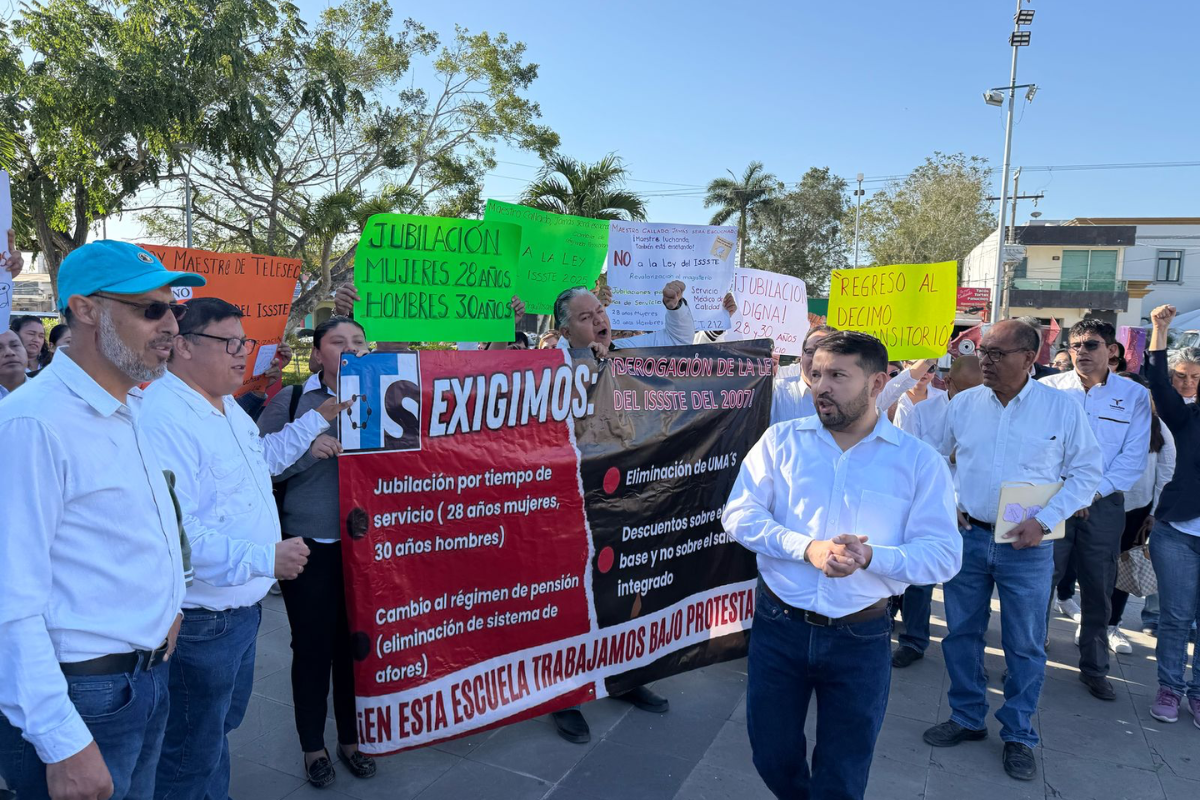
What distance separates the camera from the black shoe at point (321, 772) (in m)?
3.21

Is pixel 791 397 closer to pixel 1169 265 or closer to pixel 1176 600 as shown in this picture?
pixel 1176 600

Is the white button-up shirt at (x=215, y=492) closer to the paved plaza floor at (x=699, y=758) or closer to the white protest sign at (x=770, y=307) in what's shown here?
the paved plaza floor at (x=699, y=758)

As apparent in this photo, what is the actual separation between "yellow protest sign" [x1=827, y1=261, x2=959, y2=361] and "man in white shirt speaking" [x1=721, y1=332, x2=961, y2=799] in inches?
93.6

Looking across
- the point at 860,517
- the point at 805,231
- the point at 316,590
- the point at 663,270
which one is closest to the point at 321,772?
the point at 316,590

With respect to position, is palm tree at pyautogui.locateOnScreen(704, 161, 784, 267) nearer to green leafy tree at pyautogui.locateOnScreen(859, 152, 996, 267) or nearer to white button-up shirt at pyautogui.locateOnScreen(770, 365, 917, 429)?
green leafy tree at pyautogui.locateOnScreen(859, 152, 996, 267)

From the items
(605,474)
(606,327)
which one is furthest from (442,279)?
(605,474)

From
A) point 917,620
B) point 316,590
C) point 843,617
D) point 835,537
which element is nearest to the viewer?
point 835,537

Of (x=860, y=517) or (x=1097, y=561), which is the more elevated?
(x=860, y=517)

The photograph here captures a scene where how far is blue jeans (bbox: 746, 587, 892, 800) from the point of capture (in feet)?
8.24

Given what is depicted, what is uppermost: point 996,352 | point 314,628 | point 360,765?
point 996,352

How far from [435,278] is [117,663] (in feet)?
8.44

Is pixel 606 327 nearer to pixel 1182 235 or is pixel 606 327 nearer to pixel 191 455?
pixel 191 455

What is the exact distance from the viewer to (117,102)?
1534 centimetres

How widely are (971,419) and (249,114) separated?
18698 mm
